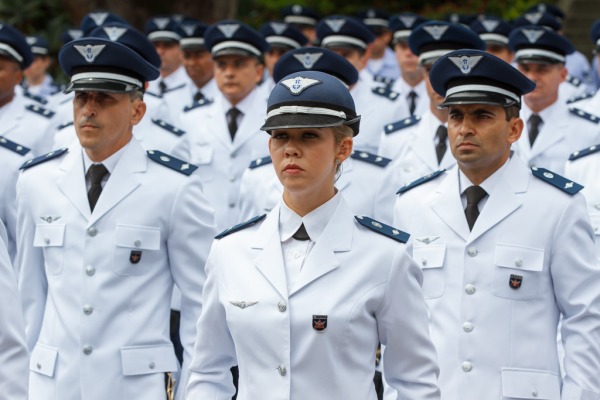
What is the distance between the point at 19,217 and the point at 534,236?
237 cm

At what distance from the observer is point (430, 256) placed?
18.1 ft

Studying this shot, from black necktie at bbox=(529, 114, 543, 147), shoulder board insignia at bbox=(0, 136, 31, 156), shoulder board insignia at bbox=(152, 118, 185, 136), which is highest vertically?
black necktie at bbox=(529, 114, 543, 147)

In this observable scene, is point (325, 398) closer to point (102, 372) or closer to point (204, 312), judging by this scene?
point (204, 312)

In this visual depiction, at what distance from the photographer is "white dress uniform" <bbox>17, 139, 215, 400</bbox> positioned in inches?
222

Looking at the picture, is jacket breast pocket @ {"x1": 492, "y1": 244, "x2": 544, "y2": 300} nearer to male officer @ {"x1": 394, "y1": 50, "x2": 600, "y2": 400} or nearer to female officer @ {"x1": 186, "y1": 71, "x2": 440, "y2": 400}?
male officer @ {"x1": 394, "y1": 50, "x2": 600, "y2": 400}

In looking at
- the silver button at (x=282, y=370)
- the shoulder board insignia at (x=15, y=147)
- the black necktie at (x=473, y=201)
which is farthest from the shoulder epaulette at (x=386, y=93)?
the silver button at (x=282, y=370)

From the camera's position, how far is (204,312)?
15.0 feet

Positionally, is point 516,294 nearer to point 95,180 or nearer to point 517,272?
point 517,272

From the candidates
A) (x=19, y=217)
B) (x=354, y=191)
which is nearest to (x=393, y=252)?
(x=19, y=217)

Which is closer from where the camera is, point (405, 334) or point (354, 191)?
point (405, 334)

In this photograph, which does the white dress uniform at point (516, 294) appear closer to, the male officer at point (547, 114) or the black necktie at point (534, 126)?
the male officer at point (547, 114)

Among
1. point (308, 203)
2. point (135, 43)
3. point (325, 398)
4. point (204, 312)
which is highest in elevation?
point (135, 43)

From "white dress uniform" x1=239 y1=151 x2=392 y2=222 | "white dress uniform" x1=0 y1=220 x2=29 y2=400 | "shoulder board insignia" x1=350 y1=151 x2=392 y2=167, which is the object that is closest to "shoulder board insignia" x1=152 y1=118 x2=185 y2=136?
"white dress uniform" x1=239 y1=151 x2=392 y2=222

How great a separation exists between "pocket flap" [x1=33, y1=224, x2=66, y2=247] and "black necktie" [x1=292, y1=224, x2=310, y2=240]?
1578 millimetres
